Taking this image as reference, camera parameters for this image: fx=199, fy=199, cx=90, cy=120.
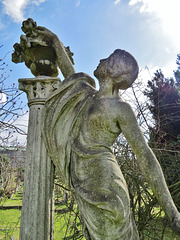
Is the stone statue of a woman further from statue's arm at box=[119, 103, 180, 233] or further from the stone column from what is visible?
the stone column

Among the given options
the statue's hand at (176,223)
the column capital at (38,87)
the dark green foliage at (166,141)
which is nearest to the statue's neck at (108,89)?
the column capital at (38,87)

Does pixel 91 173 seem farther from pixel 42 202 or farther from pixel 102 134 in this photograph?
pixel 42 202

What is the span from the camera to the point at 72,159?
Answer: 1.99 metres

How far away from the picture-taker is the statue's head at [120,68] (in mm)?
2104

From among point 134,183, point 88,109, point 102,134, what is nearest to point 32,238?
point 102,134

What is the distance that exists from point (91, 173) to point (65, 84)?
1007mm

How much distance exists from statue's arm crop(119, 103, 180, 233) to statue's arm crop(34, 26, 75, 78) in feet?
3.01

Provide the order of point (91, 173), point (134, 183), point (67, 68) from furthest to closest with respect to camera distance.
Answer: point (134, 183) < point (67, 68) < point (91, 173)

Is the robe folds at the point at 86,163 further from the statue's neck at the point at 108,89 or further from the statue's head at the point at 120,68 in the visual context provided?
the statue's head at the point at 120,68

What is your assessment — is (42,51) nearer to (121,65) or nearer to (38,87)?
(38,87)

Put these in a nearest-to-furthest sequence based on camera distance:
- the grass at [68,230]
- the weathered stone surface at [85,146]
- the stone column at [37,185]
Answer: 1. the weathered stone surface at [85,146]
2. the stone column at [37,185]
3. the grass at [68,230]

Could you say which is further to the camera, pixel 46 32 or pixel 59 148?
pixel 46 32

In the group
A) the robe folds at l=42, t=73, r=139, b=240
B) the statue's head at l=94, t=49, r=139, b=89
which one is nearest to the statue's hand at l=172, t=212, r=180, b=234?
the robe folds at l=42, t=73, r=139, b=240

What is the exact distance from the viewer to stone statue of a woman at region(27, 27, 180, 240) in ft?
5.45
